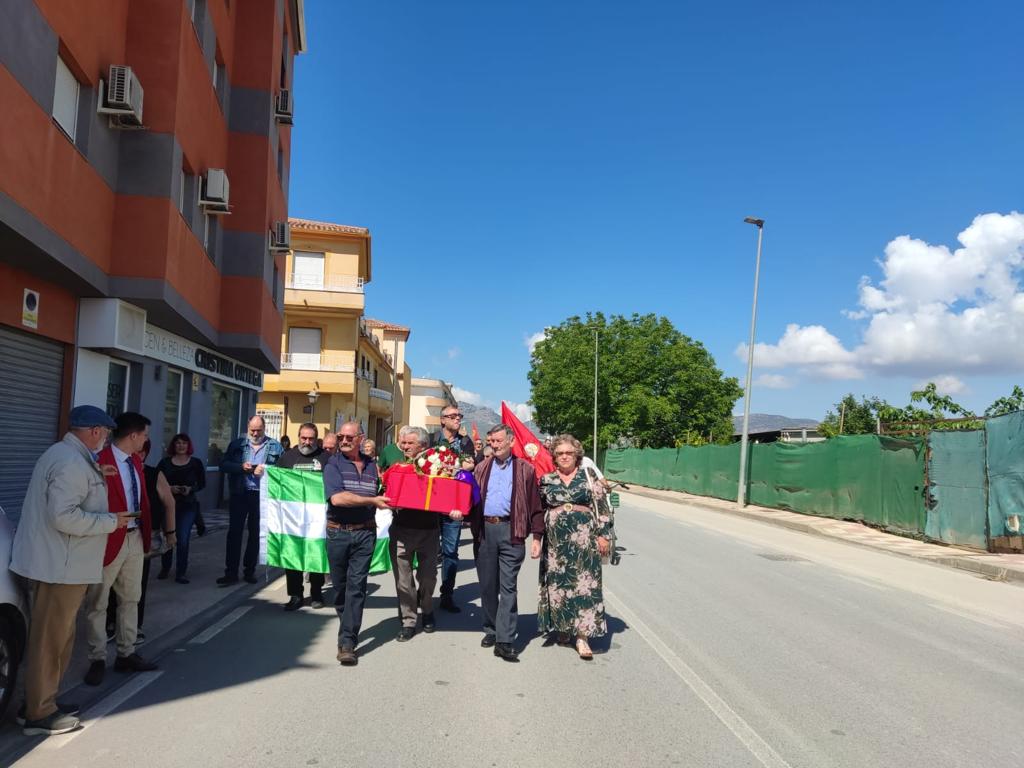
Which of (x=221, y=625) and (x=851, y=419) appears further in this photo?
(x=851, y=419)

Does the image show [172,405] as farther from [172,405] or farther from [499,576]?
[499,576]

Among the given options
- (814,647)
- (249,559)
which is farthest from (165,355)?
(814,647)

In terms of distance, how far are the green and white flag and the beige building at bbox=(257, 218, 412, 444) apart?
86.3 feet

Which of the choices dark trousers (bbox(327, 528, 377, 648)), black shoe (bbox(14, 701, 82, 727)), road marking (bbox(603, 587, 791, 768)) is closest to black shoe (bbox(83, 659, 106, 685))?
black shoe (bbox(14, 701, 82, 727))

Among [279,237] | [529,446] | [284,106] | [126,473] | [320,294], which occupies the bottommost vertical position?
[126,473]

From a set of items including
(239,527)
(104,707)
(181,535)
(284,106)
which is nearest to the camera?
(104,707)

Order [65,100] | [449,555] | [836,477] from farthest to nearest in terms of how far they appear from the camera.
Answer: [836,477] < [65,100] < [449,555]

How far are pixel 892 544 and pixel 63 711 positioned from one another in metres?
14.3

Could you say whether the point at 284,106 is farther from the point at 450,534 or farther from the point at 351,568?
the point at 351,568

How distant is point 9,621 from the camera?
167 inches

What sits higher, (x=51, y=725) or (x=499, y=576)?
(x=499, y=576)

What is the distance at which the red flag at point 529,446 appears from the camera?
312 inches

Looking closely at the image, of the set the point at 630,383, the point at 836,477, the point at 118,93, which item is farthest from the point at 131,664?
the point at 630,383

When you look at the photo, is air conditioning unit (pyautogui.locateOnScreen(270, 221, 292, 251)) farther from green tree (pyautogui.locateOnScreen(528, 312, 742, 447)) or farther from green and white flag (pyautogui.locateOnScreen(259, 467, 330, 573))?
green tree (pyautogui.locateOnScreen(528, 312, 742, 447))
